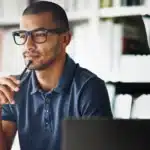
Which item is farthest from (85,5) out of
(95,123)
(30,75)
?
(95,123)

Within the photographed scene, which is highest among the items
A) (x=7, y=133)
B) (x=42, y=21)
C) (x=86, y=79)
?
(x=42, y=21)

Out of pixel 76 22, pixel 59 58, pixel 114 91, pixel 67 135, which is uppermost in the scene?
pixel 76 22

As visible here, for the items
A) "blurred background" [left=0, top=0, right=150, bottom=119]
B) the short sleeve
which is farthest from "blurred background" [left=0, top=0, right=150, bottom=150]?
the short sleeve

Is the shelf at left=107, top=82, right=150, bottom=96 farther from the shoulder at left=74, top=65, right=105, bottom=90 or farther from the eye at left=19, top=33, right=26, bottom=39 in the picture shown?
the eye at left=19, top=33, right=26, bottom=39

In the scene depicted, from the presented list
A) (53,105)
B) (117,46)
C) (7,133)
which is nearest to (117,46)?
(117,46)

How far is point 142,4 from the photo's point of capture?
1468mm

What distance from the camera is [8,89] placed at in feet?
5.06

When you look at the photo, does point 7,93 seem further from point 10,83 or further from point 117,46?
point 117,46

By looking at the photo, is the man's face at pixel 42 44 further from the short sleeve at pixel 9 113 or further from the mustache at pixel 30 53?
the short sleeve at pixel 9 113

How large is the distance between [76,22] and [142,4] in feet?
0.90

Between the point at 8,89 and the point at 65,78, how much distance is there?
249 millimetres

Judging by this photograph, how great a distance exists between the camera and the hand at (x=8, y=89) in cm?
153

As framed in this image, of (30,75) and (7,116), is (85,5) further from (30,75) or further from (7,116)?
(7,116)


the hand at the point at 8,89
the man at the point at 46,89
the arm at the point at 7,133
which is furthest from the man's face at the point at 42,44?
the arm at the point at 7,133
